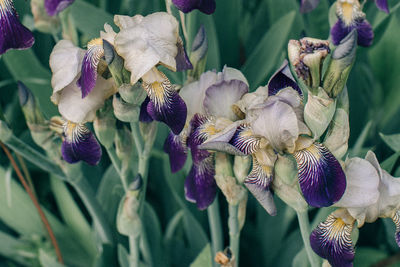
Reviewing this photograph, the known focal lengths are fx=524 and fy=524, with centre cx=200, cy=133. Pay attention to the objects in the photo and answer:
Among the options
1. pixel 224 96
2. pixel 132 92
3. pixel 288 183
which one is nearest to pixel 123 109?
pixel 132 92

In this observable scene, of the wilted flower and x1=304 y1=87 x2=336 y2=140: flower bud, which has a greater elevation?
x1=304 y1=87 x2=336 y2=140: flower bud

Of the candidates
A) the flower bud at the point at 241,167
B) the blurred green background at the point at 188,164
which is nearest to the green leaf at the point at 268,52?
the blurred green background at the point at 188,164

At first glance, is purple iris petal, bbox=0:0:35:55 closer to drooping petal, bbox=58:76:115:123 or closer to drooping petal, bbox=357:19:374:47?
drooping petal, bbox=58:76:115:123

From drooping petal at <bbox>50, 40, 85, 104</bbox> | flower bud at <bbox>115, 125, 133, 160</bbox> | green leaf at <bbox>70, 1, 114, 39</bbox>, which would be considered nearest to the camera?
drooping petal at <bbox>50, 40, 85, 104</bbox>

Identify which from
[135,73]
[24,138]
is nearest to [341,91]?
[135,73]

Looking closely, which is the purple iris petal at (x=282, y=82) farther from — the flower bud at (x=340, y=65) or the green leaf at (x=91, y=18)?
the green leaf at (x=91, y=18)

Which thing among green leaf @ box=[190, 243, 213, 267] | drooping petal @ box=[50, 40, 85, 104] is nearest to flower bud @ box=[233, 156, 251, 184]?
green leaf @ box=[190, 243, 213, 267]

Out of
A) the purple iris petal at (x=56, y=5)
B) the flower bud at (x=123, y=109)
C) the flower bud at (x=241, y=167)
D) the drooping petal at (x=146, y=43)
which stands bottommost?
the flower bud at (x=241, y=167)
